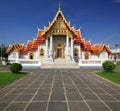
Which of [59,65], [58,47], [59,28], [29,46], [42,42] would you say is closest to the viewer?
[59,65]

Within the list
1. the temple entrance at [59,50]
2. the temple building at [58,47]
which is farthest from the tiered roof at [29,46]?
the temple entrance at [59,50]

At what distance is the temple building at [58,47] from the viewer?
140ft

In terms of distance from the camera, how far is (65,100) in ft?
31.2

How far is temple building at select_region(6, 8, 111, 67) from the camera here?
140 feet

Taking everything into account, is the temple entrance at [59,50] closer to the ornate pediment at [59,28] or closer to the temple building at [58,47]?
the temple building at [58,47]

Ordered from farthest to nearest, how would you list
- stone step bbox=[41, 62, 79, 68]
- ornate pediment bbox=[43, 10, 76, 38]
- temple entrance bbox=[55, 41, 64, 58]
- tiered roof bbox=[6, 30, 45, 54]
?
tiered roof bbox=[6, 30, 45, 54] < temple entrance bbox=[55, 41, 64, 58] < ornate pediment bbox=[43, 10, 76, 38] < stone step bbox=[41, 62, 79, 68]

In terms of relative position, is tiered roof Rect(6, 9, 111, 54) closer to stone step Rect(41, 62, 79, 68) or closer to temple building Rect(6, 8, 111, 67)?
temple building Rect(6, 8, 111, 67)

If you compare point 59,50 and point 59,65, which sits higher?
point 59,50

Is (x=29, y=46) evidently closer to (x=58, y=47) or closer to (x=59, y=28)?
(x=58, y=47)

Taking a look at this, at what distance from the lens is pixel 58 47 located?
44656mm

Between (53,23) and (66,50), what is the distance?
591 centimetres

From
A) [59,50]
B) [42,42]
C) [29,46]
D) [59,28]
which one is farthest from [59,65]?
[29,46]

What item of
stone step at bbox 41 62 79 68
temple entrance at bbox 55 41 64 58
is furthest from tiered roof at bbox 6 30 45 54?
stone step at bbox 41 62 79 68

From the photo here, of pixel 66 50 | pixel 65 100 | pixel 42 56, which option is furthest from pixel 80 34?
pixel 65 100
